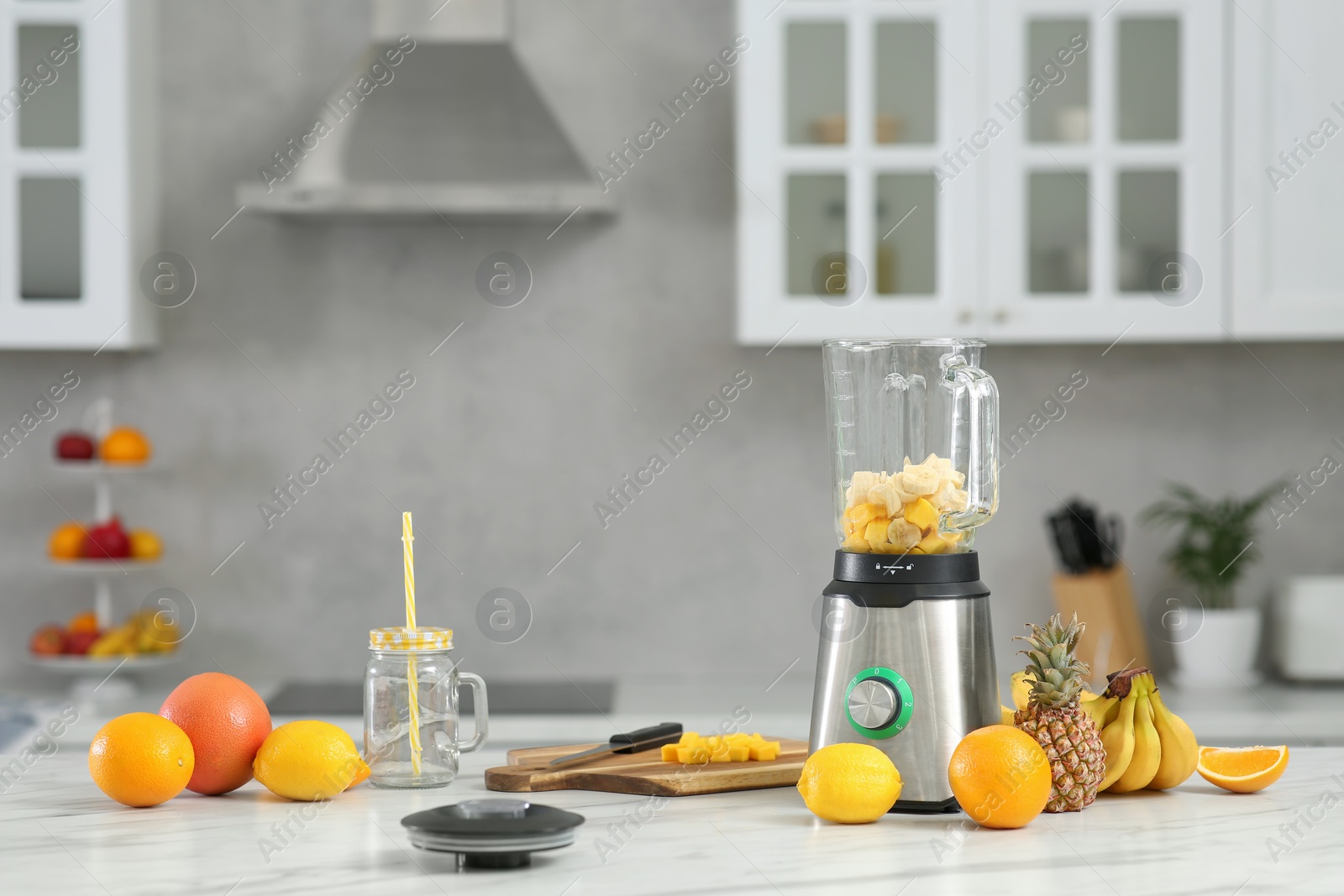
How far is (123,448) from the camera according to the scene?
2605 millimetres

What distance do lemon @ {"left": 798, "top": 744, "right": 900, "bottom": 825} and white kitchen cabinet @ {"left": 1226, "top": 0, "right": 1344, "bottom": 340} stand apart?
5.84 ft

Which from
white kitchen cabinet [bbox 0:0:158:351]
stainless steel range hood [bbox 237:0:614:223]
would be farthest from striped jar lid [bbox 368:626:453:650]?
white kitchen cabinet [bbox 0:0:158:351]

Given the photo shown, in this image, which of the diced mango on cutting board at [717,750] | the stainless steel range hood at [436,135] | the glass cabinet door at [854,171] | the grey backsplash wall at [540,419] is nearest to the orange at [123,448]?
the grey backsplash wall at [540,419]

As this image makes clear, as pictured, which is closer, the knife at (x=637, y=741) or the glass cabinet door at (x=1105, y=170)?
the knife at (x=637, y=741)

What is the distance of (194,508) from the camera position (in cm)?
276

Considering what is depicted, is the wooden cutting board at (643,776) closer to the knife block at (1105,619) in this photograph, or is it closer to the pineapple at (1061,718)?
the pineapple at (1061,718)

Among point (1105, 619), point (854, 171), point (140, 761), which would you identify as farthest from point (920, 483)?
point (1105, 619)

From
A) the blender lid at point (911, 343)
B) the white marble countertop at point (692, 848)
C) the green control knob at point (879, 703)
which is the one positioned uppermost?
the blender lid at point (911, 343)

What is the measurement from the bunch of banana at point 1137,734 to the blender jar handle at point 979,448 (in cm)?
19

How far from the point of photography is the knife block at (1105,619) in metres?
2.53

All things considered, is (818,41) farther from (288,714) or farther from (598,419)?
(288,714)

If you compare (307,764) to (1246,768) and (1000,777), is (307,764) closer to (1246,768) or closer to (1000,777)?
(1000,777)

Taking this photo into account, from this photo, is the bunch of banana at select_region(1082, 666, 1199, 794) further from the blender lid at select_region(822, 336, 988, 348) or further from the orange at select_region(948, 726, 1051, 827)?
the blender lid at select_region(822, 336, 988, 348)

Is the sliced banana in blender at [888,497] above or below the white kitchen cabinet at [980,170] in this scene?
below
